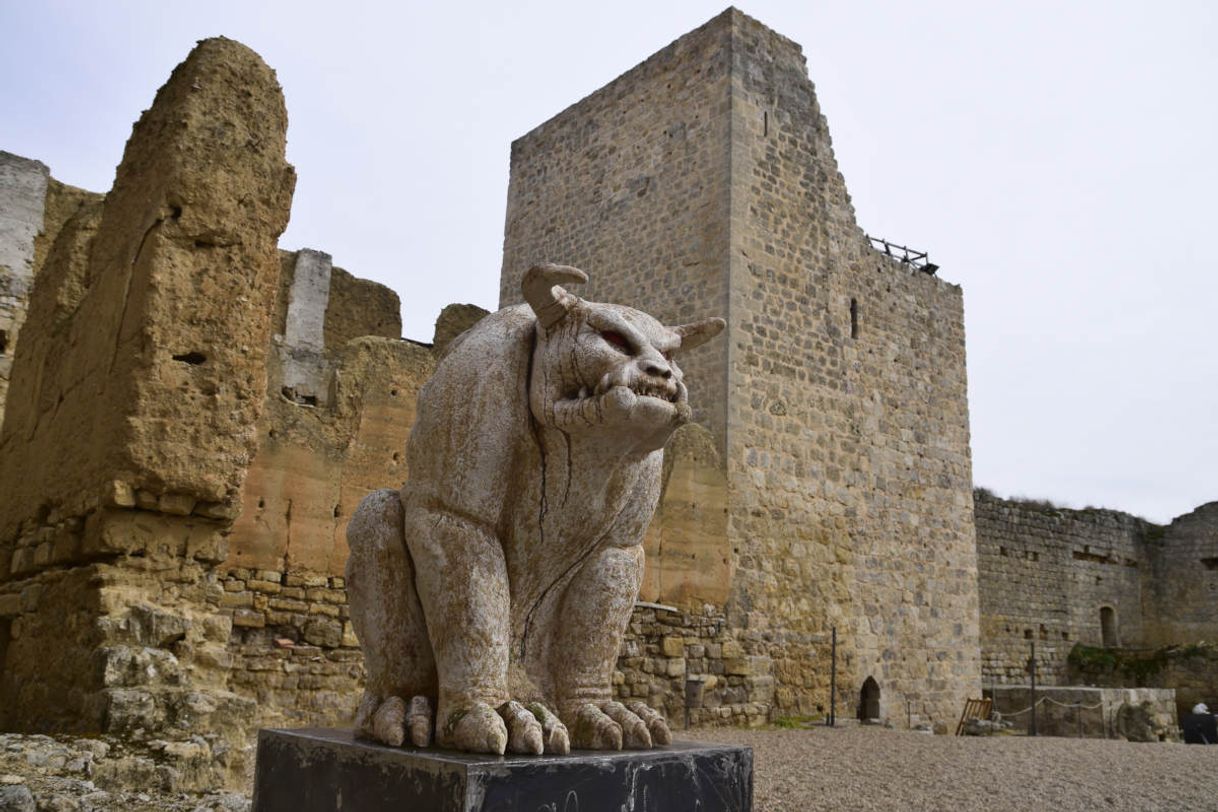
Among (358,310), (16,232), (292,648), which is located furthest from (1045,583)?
(16,232)

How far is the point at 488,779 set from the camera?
206 centimetres

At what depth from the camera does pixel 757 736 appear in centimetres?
923

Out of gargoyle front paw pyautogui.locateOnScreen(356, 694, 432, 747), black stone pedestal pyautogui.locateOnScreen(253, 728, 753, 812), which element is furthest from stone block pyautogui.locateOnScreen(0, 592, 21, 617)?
gargoyle front paw pyautogui.locateOnScreen(356, 694, 432, 747)

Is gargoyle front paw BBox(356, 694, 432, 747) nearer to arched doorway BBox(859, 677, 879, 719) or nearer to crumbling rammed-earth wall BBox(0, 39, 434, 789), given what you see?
crumbling rammed-earth wall BBox(0, 39, 434, 789)

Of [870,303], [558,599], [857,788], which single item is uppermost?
[870,303]

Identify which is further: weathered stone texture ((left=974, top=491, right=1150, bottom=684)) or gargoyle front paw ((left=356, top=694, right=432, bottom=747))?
weathered stone texture ((left=974, top=491, right=1150, bottom=684))

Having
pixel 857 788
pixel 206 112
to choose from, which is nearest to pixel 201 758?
pixel 206 112

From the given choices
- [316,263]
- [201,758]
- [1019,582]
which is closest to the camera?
[201,758]

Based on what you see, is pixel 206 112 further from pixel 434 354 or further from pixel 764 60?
pixel 764 60

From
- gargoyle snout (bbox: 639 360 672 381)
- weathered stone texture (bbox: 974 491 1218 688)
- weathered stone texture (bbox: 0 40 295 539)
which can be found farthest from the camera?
weathered stone texture (bbox: 974 491 1218 688)

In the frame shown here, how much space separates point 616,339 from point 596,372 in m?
0.13

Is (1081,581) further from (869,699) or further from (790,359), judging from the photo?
(790,359)

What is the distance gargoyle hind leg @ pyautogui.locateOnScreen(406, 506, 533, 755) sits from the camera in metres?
2.29

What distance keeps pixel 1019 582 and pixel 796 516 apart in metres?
8.60
